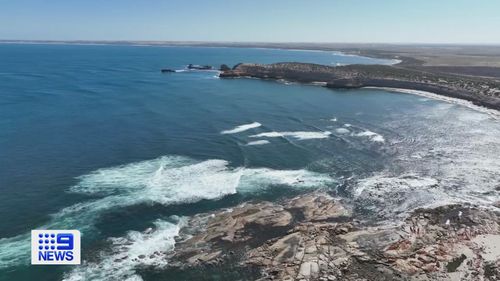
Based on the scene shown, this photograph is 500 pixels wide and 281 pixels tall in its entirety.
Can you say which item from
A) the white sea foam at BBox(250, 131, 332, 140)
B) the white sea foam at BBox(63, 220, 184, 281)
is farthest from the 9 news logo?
the white sea foam at BBox(250, 131, 332, 140)

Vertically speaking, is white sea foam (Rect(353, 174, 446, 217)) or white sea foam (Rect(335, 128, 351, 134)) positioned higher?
white sea foam (Rect(335, 128, 351, 134))

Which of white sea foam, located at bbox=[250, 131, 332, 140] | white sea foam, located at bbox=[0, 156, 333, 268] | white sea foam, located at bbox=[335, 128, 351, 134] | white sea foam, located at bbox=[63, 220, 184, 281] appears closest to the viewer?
white sea foam, located at bbox=[63, 220, 184, 281]

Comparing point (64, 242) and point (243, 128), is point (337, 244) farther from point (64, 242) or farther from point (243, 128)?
point (243, 128)

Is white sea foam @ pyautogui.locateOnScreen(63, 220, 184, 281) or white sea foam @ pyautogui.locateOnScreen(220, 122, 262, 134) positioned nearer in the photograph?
white sea foam @ pyautogui.locateOnScreen(63, 220, 184, 281)

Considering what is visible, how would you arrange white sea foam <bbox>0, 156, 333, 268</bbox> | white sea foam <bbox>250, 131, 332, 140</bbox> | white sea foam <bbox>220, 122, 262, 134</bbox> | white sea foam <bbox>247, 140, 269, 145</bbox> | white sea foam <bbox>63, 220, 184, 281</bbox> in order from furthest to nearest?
white sea foam <bbox>220, 122, 262, 134</bbox> → white sea foam <bbox>250, 131, 332, 140</bbox> → white sea foam <bbox>247, 140, 269, 145</bbox> → white sea foam <bbox>0, 156, 333, 268</bbox> → white sea foam <bbox>63, 220, 184, 281</bbox>

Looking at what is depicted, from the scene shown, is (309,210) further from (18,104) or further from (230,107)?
(18,104)

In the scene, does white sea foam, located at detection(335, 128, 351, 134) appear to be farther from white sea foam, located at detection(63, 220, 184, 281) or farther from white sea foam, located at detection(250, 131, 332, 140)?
white sea foam, located at detection(63, 220, 184, 281)
